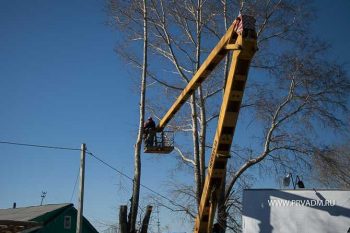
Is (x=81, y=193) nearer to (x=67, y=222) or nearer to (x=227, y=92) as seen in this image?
(x=227, y=92)

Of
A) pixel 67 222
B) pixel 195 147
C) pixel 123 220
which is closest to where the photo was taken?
pixel 123 220

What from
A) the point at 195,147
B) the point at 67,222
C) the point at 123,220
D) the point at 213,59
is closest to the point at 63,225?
the point at 67,222

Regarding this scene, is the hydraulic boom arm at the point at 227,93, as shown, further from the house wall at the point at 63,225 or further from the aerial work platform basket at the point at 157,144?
the house wall at the point at 63,225

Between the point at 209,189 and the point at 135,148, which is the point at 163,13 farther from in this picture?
the point at 209,189

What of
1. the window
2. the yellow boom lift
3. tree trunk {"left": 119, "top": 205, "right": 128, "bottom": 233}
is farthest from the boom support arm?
the window

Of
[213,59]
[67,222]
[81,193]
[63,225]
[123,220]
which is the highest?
[213,59]

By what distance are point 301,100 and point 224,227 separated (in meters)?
6.21

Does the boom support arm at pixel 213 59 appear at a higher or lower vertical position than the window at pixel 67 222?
higher

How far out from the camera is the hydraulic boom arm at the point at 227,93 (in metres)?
8.98

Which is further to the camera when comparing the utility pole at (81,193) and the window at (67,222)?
the window at (67,222)

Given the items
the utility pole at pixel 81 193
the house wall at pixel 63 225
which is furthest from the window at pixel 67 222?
the utility pole at pixel 81 193

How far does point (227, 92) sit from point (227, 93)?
2 centimetres

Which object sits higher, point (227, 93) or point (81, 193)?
point (227, 93)

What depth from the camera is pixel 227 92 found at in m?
9.79
